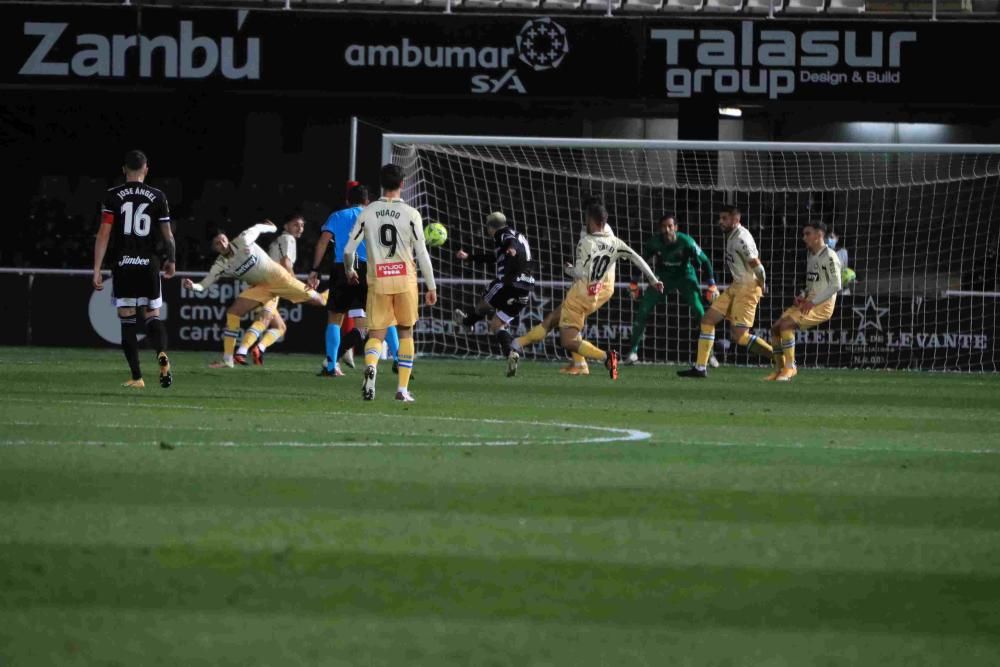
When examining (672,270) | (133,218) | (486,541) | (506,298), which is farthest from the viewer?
(672,270)

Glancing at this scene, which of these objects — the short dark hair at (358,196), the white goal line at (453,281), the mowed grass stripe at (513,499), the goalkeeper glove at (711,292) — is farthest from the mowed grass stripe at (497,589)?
the white goal line at (453,281)

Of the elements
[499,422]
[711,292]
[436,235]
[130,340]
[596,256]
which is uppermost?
[436,235]

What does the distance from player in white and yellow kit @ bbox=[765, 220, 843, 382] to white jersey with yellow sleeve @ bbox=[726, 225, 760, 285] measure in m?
0.60

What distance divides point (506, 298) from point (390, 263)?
244 inches

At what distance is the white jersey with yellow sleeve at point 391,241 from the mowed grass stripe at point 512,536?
732 cm

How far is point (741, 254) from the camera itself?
1995cm

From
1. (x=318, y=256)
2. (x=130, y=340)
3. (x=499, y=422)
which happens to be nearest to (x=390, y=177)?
(x=130, y=340)

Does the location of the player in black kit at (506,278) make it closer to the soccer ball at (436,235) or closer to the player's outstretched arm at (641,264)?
the soccer ball at (436,235)

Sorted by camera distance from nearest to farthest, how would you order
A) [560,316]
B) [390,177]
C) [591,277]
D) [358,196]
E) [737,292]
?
[390,177]
[358,196]
[591,277]
[737,292]
[560,316]

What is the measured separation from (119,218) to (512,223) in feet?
39.4

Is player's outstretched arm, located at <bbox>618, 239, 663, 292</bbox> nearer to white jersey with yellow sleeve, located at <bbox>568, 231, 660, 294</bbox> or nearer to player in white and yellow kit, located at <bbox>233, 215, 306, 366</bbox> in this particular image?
white jersey with yellow sleeve, located at <bbox>568, 231, 660, 294</bbox>

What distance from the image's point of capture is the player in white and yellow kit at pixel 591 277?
1998 cm

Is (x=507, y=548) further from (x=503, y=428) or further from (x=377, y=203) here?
(x=377, y=203)

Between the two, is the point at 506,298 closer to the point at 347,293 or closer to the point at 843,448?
the point at 347,293
